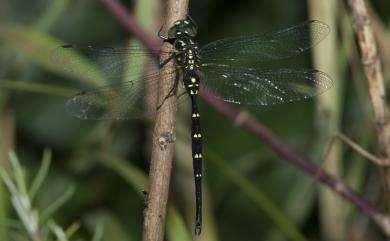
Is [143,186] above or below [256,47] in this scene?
below

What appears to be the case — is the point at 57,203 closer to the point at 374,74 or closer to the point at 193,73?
the point at 193,73

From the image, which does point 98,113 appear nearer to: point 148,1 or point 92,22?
point 148,1

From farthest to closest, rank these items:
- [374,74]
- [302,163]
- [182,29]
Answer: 1. [302,163]
2. [374,74]
3. [182,29]

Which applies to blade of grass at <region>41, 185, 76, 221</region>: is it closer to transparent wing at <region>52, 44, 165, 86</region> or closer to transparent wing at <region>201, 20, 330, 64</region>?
transparent wing at <region>52, 44, 165, 86</region>

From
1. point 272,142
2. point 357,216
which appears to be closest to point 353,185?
point 357,216

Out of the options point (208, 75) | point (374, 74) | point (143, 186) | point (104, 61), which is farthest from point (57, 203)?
point (374, 74)

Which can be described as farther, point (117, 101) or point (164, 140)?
point (117, 101)

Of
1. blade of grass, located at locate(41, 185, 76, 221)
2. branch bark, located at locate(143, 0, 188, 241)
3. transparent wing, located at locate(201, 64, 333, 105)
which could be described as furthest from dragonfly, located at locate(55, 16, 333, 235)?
branch bark, located at locate(143, 0, 188, 241)
